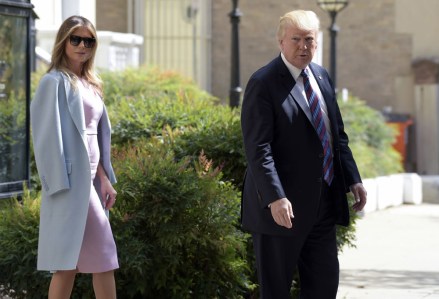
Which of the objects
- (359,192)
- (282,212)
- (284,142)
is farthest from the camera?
(359,192)

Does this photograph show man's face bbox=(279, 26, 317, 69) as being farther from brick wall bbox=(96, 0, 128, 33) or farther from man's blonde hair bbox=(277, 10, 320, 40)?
brick wall bbox=(96, 0, 128, 33)

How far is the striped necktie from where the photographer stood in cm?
571

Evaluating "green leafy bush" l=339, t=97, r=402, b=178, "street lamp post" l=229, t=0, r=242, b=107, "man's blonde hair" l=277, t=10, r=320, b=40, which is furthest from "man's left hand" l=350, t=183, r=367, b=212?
"green leafy bush" l=339, t=97, r=402, b=178

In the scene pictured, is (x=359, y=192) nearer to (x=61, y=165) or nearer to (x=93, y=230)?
(x=93, y=230)

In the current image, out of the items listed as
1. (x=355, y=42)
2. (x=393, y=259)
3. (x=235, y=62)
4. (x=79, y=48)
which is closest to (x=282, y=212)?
(x=79, y=48)

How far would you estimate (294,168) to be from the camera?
5652 mm

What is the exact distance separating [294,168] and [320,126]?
0.25 meters

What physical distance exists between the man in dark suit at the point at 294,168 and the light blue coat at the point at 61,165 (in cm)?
83

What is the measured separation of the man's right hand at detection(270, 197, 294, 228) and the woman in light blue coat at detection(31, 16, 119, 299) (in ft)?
3.23

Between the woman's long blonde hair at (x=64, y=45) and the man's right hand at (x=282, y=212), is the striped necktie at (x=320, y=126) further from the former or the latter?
the woman's long blonde hair at (x=64, y=45)

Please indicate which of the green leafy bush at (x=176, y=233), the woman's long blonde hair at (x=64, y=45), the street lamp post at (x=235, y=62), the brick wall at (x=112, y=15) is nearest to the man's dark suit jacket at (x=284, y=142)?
the woman's long blonde hair at (x=64, y=45)

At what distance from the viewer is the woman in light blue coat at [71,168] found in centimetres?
576

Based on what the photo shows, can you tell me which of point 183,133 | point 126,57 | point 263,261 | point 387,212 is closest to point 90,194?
point 263,261

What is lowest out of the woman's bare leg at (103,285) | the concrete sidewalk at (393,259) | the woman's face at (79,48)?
the concrete sidewalk at (393,259)
